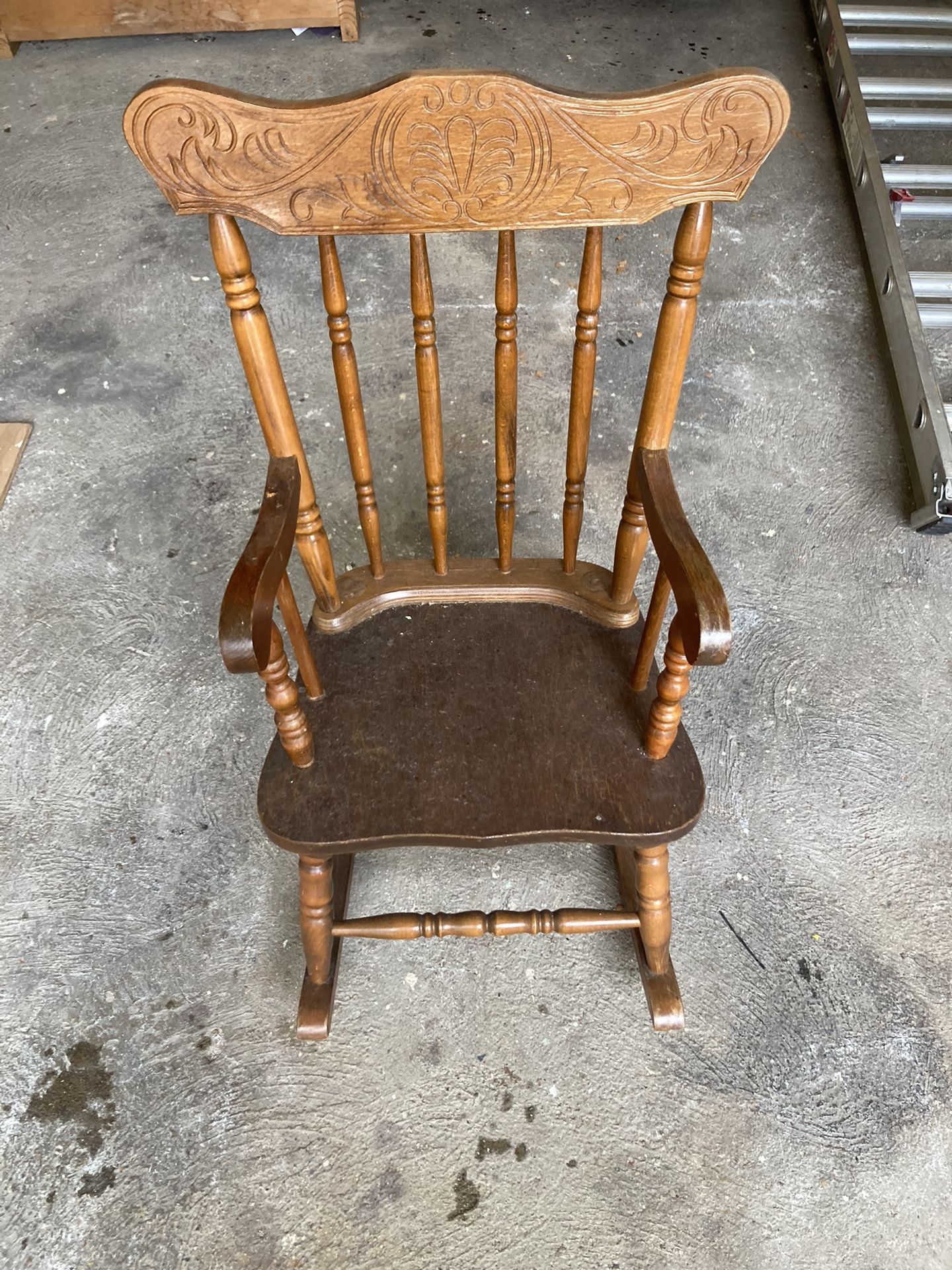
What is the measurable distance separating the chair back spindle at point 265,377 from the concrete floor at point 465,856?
702 millimetres

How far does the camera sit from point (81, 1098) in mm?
1590

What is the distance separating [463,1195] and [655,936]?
51 centimetres

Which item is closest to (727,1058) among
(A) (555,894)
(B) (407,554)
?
(A) (555,894)

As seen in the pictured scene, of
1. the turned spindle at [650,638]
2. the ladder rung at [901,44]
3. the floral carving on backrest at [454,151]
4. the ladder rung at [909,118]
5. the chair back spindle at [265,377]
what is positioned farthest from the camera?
the ladder rung at [901,44]

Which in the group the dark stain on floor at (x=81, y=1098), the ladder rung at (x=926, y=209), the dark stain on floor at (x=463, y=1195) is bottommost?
the dark stain on floor at (x=463, y=1195)

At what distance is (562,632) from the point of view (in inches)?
59.7

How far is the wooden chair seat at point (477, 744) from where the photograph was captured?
4.19ft

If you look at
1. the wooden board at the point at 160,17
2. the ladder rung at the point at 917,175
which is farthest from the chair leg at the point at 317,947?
the wooden board at the point at 160,17

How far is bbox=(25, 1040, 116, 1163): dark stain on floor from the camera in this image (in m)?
1.56

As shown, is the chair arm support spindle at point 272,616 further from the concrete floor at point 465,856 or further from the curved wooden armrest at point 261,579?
the concrete floor at point 465,856

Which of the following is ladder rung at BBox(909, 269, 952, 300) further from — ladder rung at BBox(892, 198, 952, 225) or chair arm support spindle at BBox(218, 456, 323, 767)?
chair arm support spindle at BBox(218, 456, 323, 767)

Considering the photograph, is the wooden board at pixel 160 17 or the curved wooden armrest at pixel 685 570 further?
the wooden board at pixel 160 17

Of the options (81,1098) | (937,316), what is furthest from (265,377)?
(937,316)

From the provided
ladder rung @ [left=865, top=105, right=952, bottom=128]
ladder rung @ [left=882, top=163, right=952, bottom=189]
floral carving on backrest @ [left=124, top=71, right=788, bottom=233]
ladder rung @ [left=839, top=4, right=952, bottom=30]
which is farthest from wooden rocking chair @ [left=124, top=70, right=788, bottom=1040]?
ladder rung @ [left=839, top=4, right=952, bottom=30]
